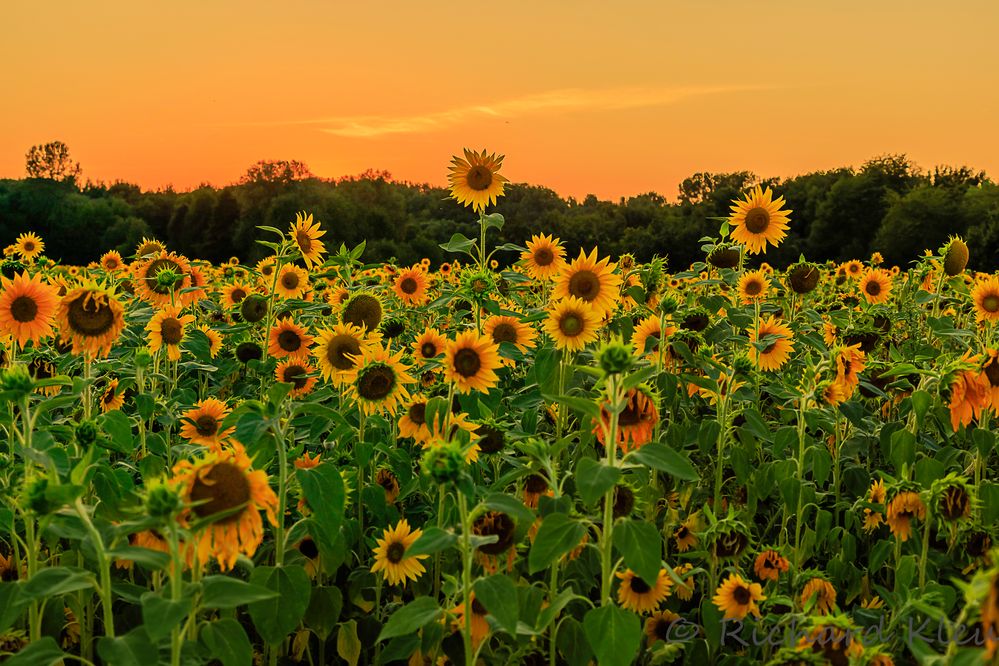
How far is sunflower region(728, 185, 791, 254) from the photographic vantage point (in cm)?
567

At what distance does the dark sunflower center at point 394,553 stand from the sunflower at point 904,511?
191 cm

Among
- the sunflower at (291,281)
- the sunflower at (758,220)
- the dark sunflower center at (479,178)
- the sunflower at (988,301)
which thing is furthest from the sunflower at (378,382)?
the sunflower at (988,301)

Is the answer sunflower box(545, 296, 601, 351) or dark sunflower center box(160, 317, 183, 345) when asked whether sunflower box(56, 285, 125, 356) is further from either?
sunflower box(545, 296, 601, 351)

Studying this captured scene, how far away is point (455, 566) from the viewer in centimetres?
343

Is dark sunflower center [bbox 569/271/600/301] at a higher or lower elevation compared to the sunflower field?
higher

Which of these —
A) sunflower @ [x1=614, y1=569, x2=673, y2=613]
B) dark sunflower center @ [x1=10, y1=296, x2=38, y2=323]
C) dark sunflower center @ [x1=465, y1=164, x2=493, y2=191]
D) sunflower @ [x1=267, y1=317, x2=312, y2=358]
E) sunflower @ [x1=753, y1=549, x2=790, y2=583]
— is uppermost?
dark sunflower center @ [x1=465, y1=164, x2=493, y2=191]

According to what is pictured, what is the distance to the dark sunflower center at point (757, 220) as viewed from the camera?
5.67m

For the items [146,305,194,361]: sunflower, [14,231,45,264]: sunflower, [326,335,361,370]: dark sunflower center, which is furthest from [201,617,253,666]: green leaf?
[14,231,45,264]: sunflower

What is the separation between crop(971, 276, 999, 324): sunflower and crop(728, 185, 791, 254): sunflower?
1401mm

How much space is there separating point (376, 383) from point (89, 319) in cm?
146

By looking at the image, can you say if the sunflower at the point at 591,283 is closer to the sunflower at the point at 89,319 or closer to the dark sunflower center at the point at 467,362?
the dark sunflower center at the point at 467,362

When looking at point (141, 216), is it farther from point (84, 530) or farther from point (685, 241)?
point (84, 530)

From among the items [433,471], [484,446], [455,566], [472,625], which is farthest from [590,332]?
[433,471]

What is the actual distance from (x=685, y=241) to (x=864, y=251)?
13371 mm
